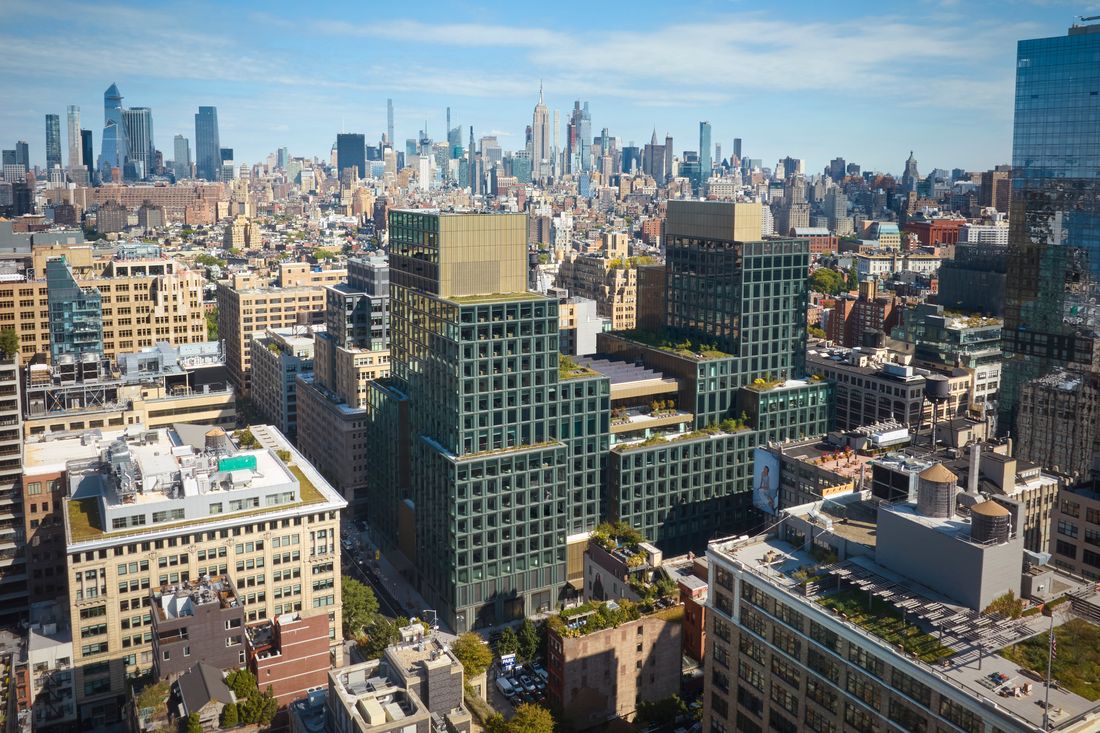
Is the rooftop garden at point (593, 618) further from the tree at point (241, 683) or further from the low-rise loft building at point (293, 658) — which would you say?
the tree at point (241, 683)

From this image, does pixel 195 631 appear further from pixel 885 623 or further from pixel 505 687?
pixel 885 623

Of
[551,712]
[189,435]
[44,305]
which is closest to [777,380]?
[551,712]

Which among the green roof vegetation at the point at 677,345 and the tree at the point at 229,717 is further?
the green roof vegetation at the point at 677,345

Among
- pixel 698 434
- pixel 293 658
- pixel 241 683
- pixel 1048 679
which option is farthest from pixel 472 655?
pixel 1048 679

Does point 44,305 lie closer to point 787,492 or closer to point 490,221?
point 490,221

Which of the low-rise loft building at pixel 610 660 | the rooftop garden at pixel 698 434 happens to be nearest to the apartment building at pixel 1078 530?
the rooftop garden at pixel 698 434

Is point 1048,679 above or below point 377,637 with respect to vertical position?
above
